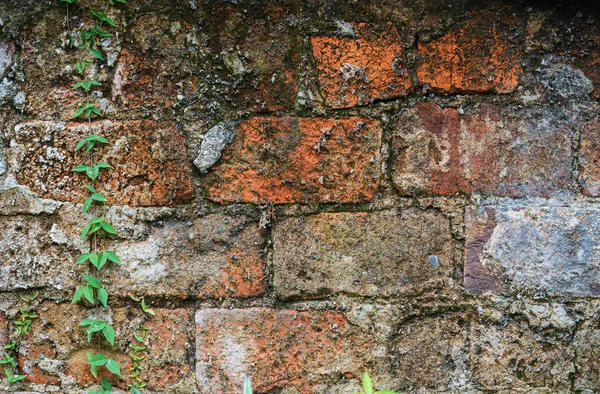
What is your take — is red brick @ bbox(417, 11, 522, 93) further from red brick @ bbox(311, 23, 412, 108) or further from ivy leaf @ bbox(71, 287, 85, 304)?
ivy leaf @ bbox(71, 287, 85, 304)

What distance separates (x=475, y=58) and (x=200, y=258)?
85 cm

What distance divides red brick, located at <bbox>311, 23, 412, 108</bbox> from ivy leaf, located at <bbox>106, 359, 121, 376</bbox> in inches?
33.4

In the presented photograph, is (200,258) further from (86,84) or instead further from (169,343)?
(86,84)

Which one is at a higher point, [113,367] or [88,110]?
[88,110]

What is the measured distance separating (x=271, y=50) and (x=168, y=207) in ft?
1.55

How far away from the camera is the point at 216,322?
4.16ft

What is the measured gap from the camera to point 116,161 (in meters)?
1.27

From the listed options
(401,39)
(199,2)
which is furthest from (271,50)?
(401,39)

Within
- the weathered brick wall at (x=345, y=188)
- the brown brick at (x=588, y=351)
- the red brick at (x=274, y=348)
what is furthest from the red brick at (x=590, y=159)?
the red brick at (x=274, y=348)

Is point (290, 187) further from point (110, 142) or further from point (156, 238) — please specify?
point (110, 142)

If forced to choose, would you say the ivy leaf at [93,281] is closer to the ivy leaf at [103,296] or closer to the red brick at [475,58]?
the ivy leaf at [103,296]

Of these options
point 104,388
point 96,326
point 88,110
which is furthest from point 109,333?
point 88,110

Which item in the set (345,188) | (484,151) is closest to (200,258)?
(345,188)

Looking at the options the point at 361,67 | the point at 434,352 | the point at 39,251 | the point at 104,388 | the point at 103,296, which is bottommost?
the point at 104,388
